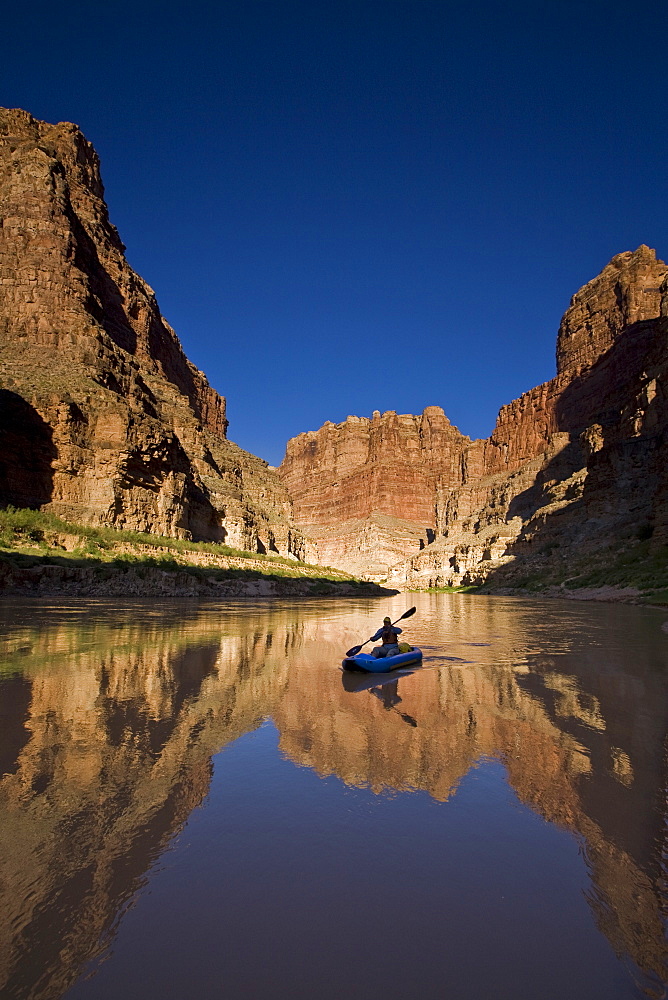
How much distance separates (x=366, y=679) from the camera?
8211mm

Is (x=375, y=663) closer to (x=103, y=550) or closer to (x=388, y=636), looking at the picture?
(x=388, y=636)

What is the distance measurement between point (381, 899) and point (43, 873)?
174cm

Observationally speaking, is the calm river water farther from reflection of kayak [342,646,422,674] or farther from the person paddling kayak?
the person paddling kayak

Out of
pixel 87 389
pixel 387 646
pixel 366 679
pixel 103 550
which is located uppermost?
pixel 87 389

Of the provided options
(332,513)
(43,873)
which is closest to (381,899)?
(43,873)

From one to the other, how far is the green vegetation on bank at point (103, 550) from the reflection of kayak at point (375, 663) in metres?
19.9

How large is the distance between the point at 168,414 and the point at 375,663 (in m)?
48.0

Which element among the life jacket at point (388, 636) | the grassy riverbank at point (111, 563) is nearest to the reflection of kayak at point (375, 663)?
the life jacket at point (388, 636)

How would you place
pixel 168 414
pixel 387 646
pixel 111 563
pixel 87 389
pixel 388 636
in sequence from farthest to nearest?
1. pixel 168 414
2. pixel 87 389
3. pixel 111 563
4. pixel 388 636
5. pixel 387 646

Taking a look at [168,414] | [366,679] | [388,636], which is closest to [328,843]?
[366,679]

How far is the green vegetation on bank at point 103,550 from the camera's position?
2398cm

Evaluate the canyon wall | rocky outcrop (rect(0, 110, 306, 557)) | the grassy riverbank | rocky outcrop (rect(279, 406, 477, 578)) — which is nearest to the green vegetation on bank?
the grassy riverbank

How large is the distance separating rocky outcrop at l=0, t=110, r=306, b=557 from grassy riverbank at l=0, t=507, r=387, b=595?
10.9ft

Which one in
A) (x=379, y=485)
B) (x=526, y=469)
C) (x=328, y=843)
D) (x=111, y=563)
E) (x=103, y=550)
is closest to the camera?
(x=328, y=843)
